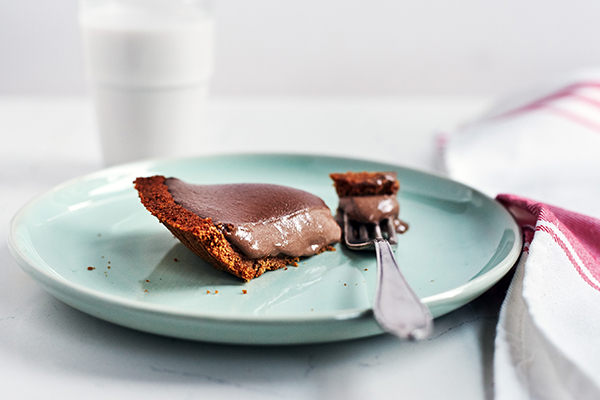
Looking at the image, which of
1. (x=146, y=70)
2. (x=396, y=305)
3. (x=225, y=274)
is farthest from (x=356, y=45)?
(x=396, y=305)

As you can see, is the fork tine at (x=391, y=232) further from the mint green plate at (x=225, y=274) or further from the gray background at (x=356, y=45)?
the gray background at (x=356, y=45)

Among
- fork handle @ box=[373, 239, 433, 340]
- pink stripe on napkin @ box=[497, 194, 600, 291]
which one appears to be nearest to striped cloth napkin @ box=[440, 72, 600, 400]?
pink stripe on napkin @ box=[497, 194, 600, 291]

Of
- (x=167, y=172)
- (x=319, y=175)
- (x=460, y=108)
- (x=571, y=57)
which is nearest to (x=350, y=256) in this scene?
(x=319, y=175)

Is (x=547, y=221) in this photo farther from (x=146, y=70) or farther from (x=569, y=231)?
(x=146, y=70)

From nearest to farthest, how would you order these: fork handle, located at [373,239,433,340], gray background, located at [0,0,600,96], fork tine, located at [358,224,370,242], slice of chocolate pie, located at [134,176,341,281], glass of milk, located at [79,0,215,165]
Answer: fork handle, located at [373,239,433,340]
slice of chocolate pie, located at [134,176,341,281]
fork tine, located at [358,224,370,242]
glass of milk, located at [79,0,215,165]
gray background, located at [0,0,600,96]

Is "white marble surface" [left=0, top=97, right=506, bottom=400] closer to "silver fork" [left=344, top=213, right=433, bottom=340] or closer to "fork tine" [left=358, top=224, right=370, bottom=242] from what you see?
"silver fork" [left=344, top=213, right=433, bottom=340]

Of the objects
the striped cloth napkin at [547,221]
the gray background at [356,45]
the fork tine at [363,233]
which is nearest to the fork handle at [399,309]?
the striped cloth napkin at [547,221]
